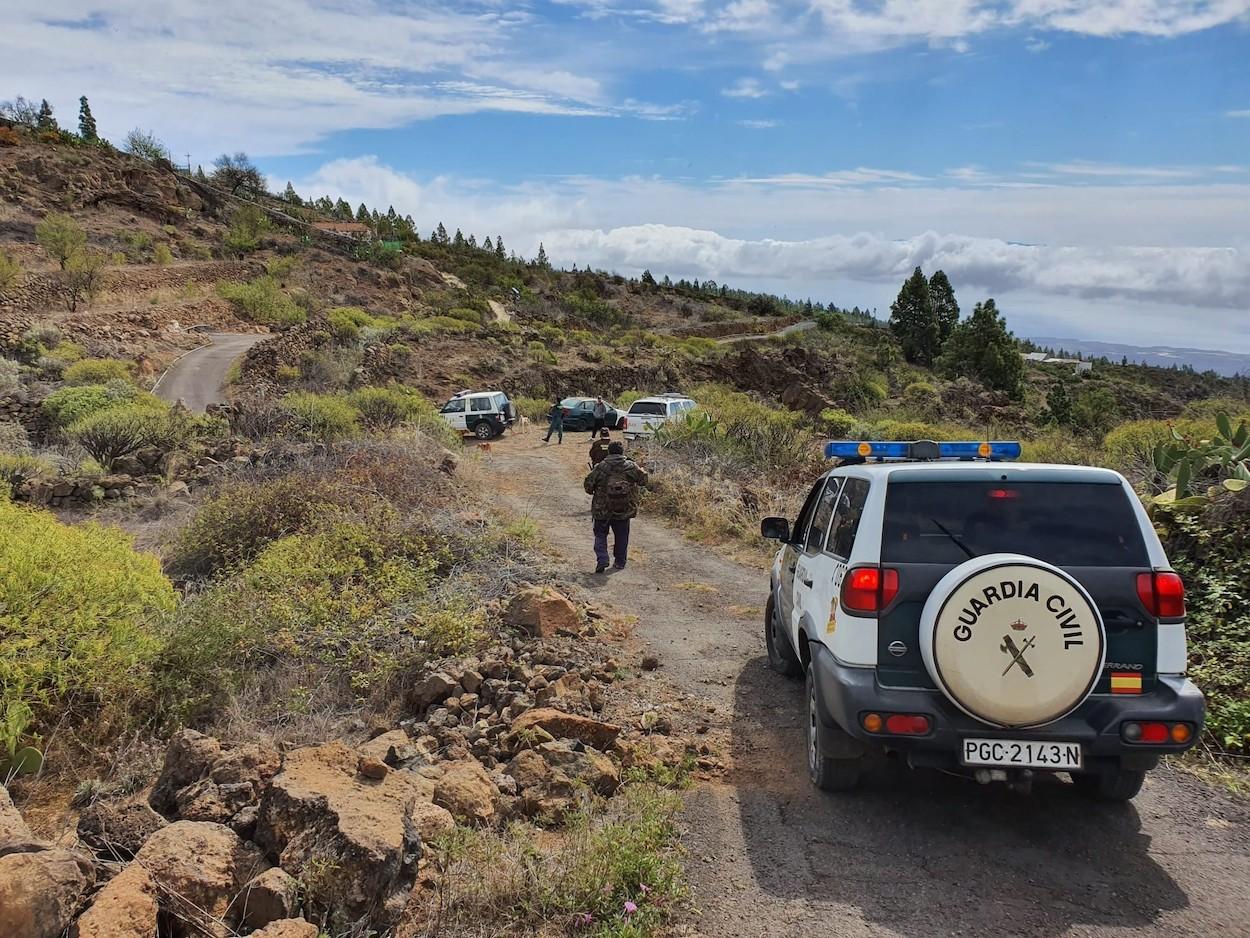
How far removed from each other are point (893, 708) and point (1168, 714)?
1158 mm

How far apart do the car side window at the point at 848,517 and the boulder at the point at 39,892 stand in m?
3.34

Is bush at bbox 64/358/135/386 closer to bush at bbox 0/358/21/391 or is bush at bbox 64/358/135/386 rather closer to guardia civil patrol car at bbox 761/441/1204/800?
bush at bbox 0/358/21/391

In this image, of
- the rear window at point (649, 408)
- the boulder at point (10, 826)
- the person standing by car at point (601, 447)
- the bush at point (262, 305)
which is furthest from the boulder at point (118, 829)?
the bush at point (262, 305)

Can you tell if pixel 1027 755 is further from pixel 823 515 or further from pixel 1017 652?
pixel 823 515

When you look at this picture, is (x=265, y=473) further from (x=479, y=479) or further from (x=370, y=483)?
(x=479, y=479)

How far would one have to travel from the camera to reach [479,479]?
575 inches

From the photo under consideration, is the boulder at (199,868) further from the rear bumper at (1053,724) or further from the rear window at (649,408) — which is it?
the rear window at (649,408)

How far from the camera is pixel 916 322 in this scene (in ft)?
206

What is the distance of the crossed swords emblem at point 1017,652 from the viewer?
338 cm

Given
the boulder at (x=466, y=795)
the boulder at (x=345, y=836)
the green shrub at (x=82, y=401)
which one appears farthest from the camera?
the green shrub at (x=82, y=401)

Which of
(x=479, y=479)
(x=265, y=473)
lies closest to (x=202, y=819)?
(x=265, y=473)

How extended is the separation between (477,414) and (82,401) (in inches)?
374

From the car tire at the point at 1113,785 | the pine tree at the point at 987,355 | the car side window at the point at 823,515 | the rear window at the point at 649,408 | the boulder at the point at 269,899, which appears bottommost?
the car tire at the point at 1113,785

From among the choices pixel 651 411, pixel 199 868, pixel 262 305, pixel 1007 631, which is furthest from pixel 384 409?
pixel 262 305
